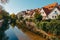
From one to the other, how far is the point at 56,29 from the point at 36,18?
3.30 m

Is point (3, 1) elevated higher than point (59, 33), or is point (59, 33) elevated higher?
point (3, 1)

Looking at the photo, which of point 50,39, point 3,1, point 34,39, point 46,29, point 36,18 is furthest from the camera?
point 36,18

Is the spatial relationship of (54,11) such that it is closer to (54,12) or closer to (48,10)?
(54,12)

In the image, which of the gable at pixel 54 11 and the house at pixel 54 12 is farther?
the gable at pixel 54 11

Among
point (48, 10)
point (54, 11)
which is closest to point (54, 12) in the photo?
point (54, 11)

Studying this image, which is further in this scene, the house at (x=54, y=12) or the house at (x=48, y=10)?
the house at (x=48, y=10)

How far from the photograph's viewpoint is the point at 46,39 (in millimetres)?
5703

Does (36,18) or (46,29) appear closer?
(46,29)

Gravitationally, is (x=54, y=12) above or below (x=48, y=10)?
below

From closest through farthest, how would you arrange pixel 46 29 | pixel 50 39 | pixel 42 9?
1. pixel 50 39
2. pixel 46 29
3. pixel 42 9

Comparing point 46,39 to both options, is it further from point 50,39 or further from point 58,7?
point 58,7

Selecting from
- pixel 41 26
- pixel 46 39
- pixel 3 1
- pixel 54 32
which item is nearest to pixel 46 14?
pixel 41 26

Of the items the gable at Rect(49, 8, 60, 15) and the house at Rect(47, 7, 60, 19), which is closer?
the house at Rect(47, 7, 60, 19)

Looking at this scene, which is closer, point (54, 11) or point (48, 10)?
point (54, 11)
